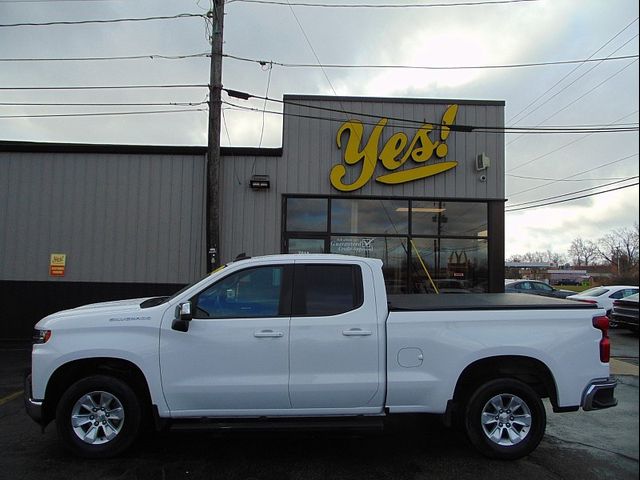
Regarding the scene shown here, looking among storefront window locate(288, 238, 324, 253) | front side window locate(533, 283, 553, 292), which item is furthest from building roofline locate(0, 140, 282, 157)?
front side window locate(533, 283, 553, 292)

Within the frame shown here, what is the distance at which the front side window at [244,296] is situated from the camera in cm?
473

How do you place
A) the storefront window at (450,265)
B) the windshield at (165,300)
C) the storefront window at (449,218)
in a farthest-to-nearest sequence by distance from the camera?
the storefront window at (449,218) → the storefront window at (450,265) → the windshield at (165,300)

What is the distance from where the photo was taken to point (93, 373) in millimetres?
4773

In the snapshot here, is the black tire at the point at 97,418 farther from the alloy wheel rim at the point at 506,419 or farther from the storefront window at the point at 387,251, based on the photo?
the storefront window at the point at 387,251

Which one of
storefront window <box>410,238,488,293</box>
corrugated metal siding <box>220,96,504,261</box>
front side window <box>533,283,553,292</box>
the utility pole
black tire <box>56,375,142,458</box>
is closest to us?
black tire <box>56,375,142,458</box>

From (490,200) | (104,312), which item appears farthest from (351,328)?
(490,200)

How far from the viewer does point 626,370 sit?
892cm

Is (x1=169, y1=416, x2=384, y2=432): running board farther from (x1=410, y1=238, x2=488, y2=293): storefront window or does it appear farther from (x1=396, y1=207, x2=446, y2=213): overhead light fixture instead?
(x1=396, y1=207, x2=446, y2=213): overhead light fixture

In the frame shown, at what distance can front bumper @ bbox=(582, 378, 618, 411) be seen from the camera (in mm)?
4703

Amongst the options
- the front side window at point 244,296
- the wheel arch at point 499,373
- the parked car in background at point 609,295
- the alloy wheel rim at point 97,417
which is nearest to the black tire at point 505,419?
the wheel arch at point 499,373

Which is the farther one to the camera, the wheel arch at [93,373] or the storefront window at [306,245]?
the storefront window at [306,245]

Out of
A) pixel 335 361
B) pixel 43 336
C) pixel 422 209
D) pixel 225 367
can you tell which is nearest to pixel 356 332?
pixel 335 361

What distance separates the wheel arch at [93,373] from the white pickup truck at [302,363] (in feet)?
0.04

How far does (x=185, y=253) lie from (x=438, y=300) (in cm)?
761
